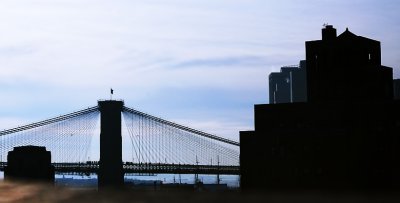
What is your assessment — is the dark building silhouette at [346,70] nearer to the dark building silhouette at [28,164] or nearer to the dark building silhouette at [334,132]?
the dark building silhouette at [334,132]

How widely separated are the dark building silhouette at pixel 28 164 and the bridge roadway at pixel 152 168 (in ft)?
94.3

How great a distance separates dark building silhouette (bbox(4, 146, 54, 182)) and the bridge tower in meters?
11.8

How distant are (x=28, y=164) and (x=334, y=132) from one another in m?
76.6

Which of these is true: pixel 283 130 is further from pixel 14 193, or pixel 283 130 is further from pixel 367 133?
pixel 14 193

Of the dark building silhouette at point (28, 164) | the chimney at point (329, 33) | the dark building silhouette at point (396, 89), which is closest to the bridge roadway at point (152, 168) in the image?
the dark building silhouette at point (28, 164)

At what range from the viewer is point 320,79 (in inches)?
4067

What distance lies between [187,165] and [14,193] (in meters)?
162

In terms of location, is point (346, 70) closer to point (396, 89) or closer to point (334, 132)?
point (334, 132)

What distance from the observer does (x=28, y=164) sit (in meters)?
143

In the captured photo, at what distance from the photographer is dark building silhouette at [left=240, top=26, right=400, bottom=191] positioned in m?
86.6

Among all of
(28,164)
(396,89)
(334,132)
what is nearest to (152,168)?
(28,164)

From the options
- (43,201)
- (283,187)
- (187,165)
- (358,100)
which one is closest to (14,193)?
(43,201)

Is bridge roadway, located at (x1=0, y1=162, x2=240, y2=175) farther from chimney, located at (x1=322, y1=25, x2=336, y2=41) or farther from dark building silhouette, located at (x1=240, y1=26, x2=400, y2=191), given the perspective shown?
dark building silhouette, located at (x1=240, y1=26, x2=400, y2=191)

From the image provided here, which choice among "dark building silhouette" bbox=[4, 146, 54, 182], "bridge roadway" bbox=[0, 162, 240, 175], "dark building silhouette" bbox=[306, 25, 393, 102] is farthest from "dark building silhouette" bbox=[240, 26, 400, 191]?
"bridge roadway" bbox=[0, 162, 240, 175]
